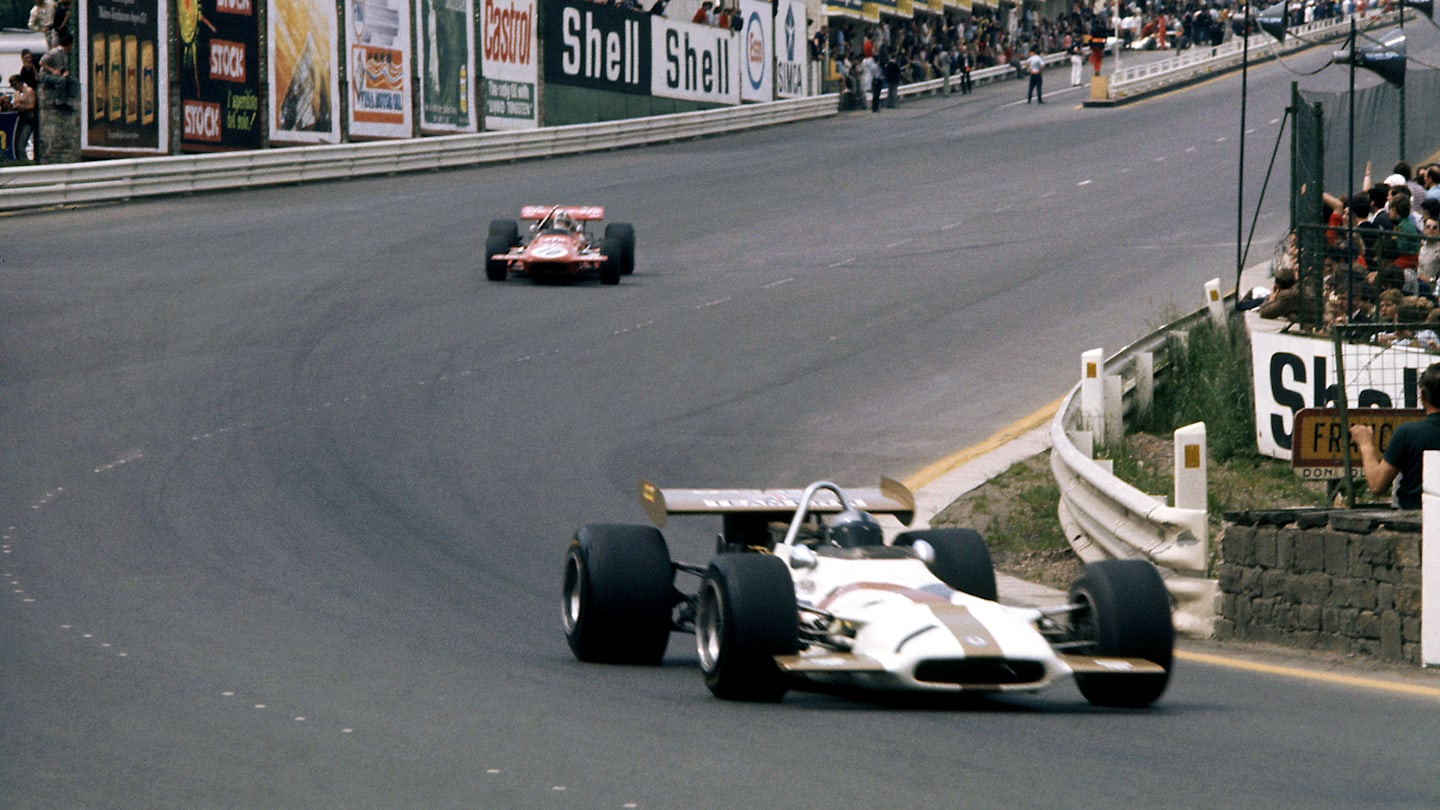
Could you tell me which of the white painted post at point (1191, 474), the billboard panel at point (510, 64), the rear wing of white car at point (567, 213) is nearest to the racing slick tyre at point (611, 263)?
the rear wing of white car at point (567, 213)

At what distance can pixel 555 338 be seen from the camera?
69.0ft

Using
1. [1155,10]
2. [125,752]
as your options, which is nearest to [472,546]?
[125,752]

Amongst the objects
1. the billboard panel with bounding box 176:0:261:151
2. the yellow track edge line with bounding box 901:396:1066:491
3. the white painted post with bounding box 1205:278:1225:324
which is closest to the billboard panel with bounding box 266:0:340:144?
the billboard panel with bounding box 176:0:261:151

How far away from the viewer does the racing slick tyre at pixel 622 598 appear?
354 inches

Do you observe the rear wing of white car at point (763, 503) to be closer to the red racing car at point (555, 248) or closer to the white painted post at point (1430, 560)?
the white painted post at point (1430, 560)

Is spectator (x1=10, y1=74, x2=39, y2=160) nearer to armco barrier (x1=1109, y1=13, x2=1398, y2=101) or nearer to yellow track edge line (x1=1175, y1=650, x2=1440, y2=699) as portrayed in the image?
yellow track edge line (x1=1175, y1=650, x2=1440, y2=699)

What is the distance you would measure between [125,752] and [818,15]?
180ft

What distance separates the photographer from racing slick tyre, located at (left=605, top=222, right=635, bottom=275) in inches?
1002

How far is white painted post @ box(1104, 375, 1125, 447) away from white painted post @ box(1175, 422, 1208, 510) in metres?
4.16

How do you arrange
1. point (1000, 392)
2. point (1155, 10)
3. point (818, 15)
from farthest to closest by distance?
point (1155, 10), point (818, 15), point (1000, 392)

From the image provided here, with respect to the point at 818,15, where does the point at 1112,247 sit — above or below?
below

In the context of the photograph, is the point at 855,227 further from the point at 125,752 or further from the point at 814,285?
the point at 125,752

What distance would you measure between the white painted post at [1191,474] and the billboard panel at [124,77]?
22720mm

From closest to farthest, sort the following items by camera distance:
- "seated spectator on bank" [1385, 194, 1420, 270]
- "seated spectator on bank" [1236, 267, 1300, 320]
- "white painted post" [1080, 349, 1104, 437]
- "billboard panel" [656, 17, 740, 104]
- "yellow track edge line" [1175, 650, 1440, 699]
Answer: "yellow track edge line" [1175, 650, 1440, 699], "seated spectator on bank" [1385, 194, 1420, 270], "seated spectator on bank" [1236, 267, 1300, 320], "white painted post" [1080, 349, 1104, 437], "billboard panel" [656, 17, 740, 104]
